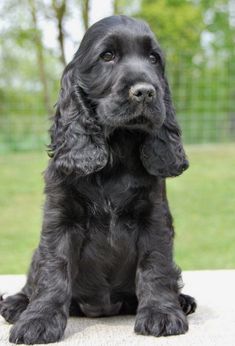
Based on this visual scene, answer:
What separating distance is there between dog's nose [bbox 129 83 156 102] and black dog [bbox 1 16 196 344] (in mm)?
86

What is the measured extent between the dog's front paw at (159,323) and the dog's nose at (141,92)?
918 millimetres

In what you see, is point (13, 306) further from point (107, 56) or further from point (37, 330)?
point (107, 56)

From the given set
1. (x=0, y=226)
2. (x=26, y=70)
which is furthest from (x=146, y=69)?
(x=26, y=70)

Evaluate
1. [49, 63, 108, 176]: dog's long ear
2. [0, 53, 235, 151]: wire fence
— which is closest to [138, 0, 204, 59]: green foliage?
[0, 53, 235, 151]: wire fence

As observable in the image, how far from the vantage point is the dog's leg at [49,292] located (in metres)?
2.86

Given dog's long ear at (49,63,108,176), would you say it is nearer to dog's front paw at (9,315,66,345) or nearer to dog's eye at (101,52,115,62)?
dog's eye at (101,52,115,62)

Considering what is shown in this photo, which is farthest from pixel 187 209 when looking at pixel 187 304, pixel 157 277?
pixel 157 277

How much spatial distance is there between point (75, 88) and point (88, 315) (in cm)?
112

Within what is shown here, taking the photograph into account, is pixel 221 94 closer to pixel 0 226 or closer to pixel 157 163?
pixel 0 226

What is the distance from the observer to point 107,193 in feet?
10.1

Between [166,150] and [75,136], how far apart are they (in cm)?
43

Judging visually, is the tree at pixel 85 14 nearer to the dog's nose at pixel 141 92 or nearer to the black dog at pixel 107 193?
the black dog at pixel 107 193

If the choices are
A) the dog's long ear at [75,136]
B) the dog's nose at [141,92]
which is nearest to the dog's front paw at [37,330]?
the dog's long ear at [75,136]

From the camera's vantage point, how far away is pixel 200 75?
14.0 m
